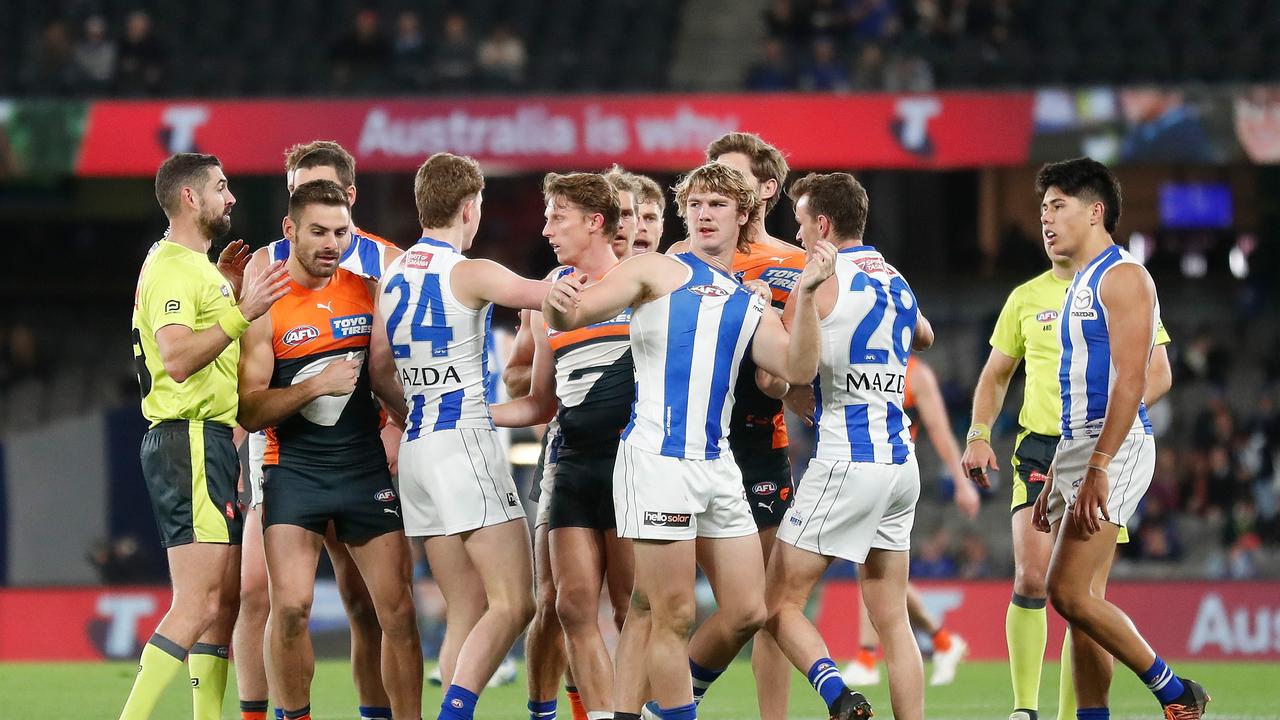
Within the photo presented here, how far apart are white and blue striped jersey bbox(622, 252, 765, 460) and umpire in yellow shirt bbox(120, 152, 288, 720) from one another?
1466mm

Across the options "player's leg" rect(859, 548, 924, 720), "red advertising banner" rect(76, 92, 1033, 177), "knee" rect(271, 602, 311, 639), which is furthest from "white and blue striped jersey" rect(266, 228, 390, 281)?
"red advertising banner" rect(76, 92, 1033, 177)

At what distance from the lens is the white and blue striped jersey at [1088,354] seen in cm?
697

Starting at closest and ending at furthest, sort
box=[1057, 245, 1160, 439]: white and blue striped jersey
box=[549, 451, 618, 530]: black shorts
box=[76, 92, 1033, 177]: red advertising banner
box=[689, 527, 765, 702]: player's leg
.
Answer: box=[689, 527, 765, 702]: player's leg → box=[549, 451, 618, 530]: black shorts → box=[1057, 245, 1160, 439]: white and blue striped jersey → box=[76, 92, 1033, 177]: red advertising banner

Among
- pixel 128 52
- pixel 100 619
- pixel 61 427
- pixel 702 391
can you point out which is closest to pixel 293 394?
pixel 702 391

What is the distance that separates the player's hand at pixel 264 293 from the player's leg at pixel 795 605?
7.37 ft

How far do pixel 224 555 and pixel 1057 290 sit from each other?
4.33m

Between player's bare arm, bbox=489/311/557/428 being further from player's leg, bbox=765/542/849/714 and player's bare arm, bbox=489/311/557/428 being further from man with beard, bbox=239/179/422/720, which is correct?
player's leg, bbox=765/542/849/714

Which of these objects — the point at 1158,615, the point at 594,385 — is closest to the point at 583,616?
the point at 594,385

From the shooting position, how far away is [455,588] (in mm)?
6652

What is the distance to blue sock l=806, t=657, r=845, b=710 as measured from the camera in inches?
248

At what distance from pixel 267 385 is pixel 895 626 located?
275 cm

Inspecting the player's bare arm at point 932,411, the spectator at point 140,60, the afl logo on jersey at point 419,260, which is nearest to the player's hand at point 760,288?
the afl logo on jersey at point 419,260

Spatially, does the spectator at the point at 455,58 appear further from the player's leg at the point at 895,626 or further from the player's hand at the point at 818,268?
the player's hand at the point at 818,268

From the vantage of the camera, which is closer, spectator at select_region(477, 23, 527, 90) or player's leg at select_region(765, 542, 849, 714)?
player's leg at select_region(765, 542, 849, 714)
